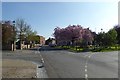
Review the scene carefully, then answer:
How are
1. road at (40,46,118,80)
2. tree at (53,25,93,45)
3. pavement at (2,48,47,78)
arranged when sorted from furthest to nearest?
tree at (53,25,93,45), pavement at (2,48,47,78), road at (40,46,118,80)

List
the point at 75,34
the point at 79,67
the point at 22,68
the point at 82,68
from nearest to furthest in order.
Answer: the point at 22,68 < the point at 82,68 < the point at 79,67 < the point at 75,34

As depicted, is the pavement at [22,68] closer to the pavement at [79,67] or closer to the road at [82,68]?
the pavement at [79,67]

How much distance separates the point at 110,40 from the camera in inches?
3216

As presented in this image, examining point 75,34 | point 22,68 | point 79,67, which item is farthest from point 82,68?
point 75,34

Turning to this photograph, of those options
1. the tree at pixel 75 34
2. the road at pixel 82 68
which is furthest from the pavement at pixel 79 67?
the tree at pixel 75 34

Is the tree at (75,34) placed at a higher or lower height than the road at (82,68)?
higher

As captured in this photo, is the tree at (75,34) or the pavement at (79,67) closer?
the pavement at (79,67)

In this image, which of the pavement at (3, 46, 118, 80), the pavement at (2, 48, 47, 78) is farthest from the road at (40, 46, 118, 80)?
the pavement at (2, 48, 47, 78)

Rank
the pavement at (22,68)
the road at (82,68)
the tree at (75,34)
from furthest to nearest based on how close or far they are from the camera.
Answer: the tree at (75,34), the pavement at (22,68), the road at (82,68)

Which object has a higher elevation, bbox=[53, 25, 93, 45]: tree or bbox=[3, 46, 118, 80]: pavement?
bbox=[53, 25, 93, 45]: tree

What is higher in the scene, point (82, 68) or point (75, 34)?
point (75, 34)

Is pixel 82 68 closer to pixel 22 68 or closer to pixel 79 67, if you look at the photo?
pixel 79 67

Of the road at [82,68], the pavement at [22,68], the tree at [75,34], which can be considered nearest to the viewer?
the road at [82,68]

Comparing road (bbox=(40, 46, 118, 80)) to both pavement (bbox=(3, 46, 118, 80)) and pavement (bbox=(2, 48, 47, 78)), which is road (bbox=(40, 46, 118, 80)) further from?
pavement (bbox=(2, 48, 47, 78))
